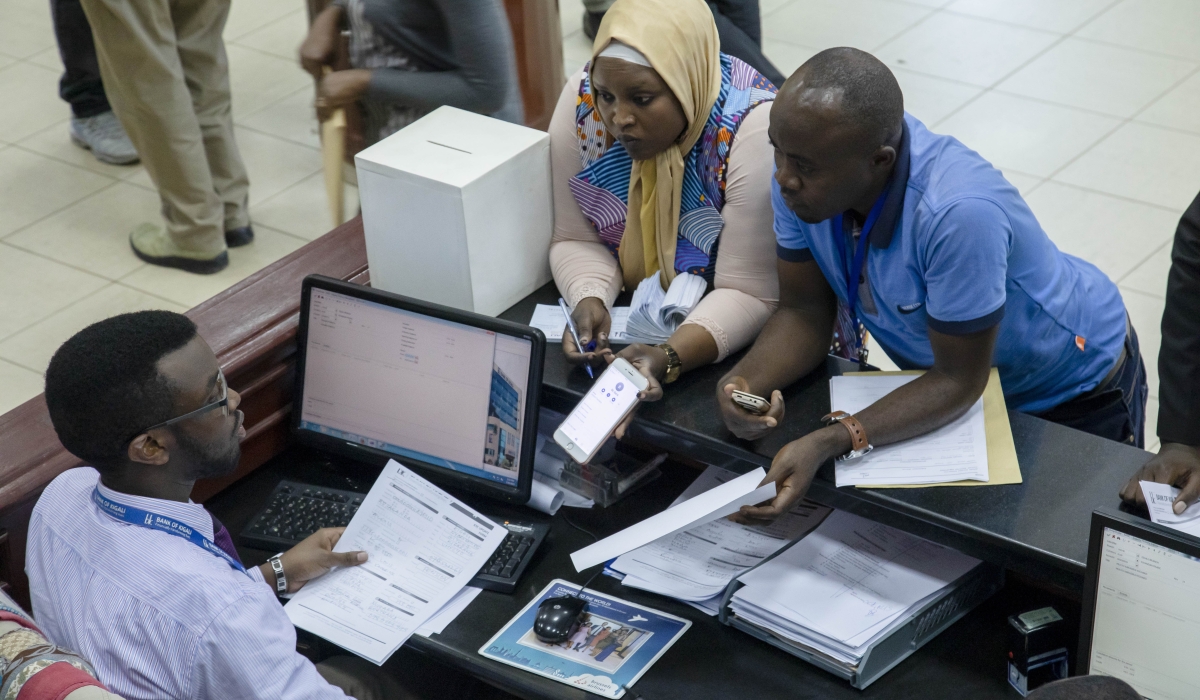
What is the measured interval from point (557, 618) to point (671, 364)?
0.48 meters

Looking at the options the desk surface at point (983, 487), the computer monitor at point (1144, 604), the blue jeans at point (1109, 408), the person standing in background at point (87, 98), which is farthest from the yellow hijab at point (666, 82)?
the person standing in background at point (87, 98)

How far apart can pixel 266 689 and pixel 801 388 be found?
3.32ft

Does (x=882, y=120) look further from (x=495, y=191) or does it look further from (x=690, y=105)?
(x=495, y=191)

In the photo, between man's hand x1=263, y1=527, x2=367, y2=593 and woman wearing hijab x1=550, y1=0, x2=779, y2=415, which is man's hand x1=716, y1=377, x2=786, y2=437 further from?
man's hand x1=263, y1=527, x2=367, y2=593

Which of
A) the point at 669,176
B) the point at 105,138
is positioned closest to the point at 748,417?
the point at 669,176

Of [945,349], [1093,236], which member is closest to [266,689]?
[945,349]

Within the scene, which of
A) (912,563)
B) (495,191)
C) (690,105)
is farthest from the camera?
(495,191)

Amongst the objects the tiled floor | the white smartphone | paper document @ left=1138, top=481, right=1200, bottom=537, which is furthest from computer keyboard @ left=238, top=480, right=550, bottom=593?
the tiled floor

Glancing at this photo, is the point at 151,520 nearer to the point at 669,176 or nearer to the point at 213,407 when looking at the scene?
the point at 213,407

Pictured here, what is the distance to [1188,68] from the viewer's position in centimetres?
535

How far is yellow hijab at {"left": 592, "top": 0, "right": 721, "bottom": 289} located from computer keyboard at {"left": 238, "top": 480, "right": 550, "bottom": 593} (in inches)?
23.2

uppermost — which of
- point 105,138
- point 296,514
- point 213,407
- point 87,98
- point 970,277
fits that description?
point 970,277

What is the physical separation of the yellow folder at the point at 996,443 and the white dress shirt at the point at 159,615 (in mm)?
921

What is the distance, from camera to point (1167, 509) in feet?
5.51
